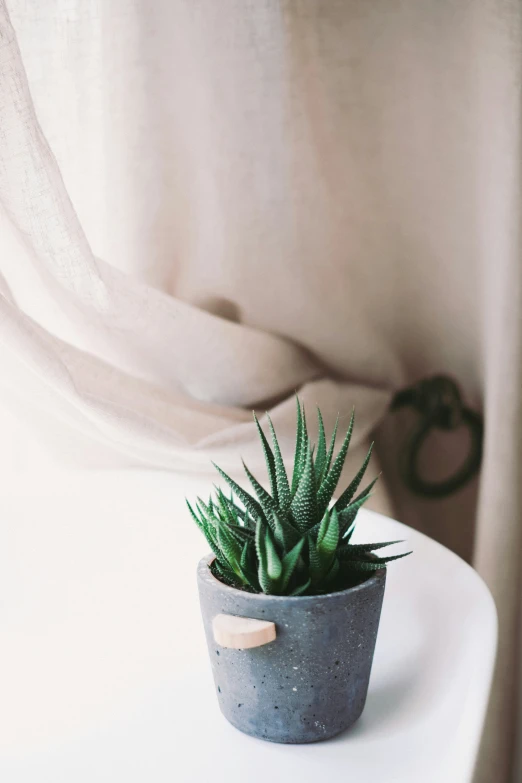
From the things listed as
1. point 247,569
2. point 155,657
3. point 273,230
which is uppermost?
point 273,230

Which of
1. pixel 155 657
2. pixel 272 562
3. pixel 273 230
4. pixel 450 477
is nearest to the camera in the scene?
pixel 272 562

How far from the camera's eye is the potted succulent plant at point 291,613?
0.50m

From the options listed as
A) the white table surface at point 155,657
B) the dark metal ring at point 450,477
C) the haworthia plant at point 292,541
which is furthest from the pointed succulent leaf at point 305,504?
the dark metal ring at point 450,477

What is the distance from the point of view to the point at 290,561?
509 millimetres

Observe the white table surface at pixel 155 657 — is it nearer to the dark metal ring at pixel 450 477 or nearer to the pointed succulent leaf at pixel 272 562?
the pointed succulent leaf at pixel 272 562

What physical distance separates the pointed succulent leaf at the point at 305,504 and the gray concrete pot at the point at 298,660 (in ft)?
0.19

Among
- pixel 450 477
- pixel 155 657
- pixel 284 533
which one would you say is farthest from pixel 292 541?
pixel 450 477

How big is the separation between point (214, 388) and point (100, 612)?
0.97ft

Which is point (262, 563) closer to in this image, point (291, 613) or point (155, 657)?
point (291, 613)

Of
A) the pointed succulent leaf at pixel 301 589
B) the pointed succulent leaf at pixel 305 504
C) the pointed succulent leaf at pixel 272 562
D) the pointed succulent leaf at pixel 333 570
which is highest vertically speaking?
the pointed succulent leaf at pixel 305 504

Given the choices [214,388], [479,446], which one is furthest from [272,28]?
[479,446]

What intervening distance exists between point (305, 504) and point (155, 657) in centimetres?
24

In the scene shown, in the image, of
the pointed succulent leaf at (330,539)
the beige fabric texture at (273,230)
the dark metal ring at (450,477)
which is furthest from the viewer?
the dark metal ring at (450,477)

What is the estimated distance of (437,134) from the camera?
3.11 ft
